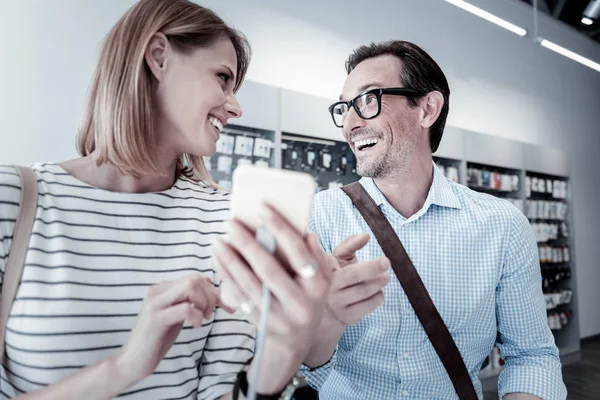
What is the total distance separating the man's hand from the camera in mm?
784

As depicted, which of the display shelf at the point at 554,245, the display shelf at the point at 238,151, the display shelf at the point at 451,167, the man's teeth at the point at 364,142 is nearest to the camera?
the man's teeth at the point at 364,142

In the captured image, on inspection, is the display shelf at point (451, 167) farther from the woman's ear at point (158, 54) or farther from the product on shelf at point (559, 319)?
the woman's ear at point (158, 54)

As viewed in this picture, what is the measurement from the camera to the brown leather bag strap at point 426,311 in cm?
134

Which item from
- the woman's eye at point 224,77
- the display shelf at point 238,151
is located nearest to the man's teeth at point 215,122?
the woman's eye at point 224,77

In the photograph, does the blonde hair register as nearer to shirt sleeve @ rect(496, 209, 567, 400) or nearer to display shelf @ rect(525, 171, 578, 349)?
shirt sleeve @ rect(496, 209, 567, 400)

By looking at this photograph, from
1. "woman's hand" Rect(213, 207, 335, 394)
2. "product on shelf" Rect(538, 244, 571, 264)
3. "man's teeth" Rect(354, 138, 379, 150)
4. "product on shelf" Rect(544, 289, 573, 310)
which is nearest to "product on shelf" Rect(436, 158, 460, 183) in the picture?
"product on shelf" Rect(538, 244, 571, 264)

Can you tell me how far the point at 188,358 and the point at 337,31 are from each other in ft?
14.3

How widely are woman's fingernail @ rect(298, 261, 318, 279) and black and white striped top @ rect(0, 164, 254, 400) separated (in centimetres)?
50

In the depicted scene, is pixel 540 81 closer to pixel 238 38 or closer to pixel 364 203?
pixel 364 203

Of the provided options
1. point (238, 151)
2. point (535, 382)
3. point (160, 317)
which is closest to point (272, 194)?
point (160, 317)

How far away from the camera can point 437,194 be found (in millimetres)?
1575

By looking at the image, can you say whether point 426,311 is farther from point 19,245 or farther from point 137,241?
point 19,245

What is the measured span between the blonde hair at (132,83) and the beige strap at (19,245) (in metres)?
0.16

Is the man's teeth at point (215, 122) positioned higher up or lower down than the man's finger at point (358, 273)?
higher up
